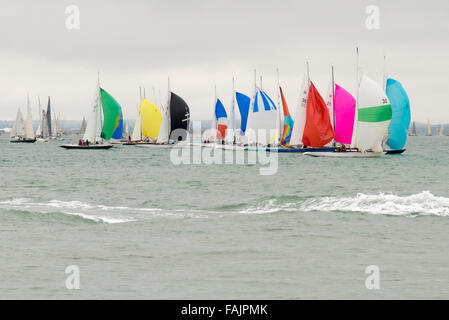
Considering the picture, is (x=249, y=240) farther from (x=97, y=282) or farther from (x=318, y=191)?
(x=318, y=191)

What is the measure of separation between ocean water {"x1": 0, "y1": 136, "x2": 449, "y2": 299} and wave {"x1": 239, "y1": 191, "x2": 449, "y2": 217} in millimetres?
55

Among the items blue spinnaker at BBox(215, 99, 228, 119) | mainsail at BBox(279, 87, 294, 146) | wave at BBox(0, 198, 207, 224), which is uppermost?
blue spinnaker at BBox(215, 99, 228, 119)

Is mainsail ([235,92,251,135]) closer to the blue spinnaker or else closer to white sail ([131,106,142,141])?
the blue spinnaker

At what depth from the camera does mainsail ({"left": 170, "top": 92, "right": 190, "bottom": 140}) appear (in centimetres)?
11612

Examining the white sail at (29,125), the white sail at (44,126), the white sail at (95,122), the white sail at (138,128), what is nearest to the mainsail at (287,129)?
the white sail at (95,122)

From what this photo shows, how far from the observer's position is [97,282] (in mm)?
15547

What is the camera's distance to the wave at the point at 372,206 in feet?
90.5

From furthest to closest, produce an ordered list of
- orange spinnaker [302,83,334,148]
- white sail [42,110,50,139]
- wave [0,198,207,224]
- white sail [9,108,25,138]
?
white sail [9,108,25,138], white sail [42,110,50,139], orange spinnaker [302,83,334,148], wave [0,198,207,224]

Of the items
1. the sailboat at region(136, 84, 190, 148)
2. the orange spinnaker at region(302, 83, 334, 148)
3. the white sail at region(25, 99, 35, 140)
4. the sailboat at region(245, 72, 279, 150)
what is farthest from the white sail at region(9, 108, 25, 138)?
the orange spinnaker at region(302, 83, 334, 148)

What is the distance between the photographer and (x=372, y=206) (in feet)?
95.5

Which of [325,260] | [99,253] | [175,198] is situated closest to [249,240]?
[325,260]

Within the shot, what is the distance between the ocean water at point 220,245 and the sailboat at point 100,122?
206ft

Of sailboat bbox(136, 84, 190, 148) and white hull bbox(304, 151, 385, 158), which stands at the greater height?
sailboat bbox(136, 84, 190, 148)
